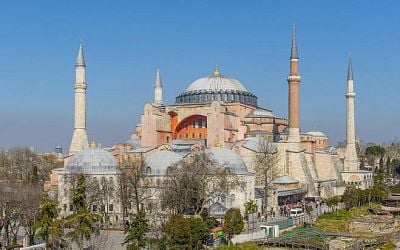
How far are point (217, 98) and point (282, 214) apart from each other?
502 inches

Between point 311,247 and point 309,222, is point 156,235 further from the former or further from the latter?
point 309,222

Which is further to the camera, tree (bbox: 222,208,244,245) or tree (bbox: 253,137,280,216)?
tree (bbox: 253,137,280,216)

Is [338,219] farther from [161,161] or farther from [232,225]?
[232,225]

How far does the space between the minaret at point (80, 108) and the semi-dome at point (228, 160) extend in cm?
1010

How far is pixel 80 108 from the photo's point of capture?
3950 centimetres

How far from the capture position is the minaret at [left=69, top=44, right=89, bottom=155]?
38.9 meters

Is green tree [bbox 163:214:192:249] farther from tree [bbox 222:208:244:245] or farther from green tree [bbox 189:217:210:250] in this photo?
tree [bbox 222:208:244:245]

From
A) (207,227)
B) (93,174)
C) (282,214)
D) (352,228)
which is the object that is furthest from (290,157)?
(207,227)

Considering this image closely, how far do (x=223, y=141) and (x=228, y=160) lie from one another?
21.9 ft

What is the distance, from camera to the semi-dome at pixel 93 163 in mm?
31812

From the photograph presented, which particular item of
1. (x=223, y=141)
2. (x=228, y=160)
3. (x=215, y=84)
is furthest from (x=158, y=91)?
(x=228, y=160)

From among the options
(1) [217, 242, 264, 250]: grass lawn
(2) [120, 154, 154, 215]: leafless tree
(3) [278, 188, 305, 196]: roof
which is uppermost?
(2) [120, 154, 154, 215]: leafless tree

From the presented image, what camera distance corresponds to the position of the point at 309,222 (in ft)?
102

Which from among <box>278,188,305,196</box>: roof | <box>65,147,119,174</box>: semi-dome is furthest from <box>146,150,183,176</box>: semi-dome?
<box>278,188,305,196</box>: roof
